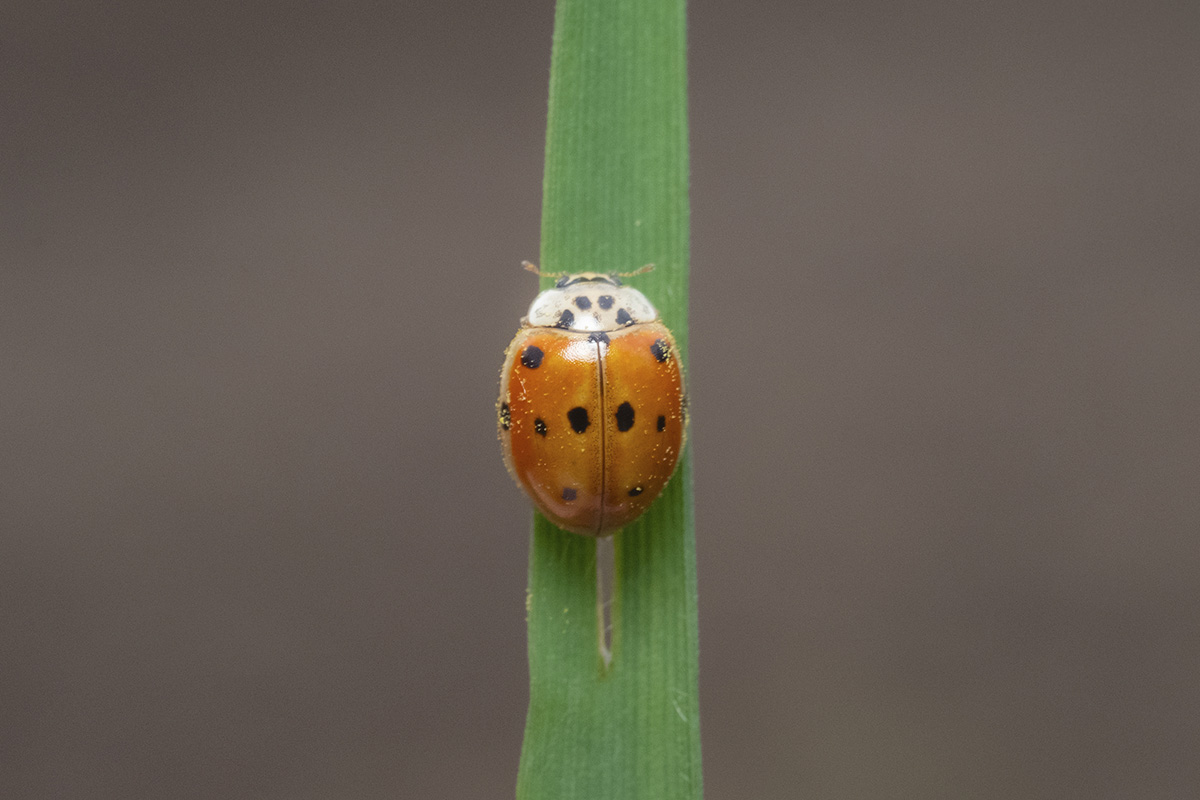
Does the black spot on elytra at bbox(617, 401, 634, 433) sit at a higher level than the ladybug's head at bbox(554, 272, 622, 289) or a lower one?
lower

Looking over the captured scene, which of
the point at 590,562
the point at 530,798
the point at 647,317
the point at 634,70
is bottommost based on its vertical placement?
the point at 530,798

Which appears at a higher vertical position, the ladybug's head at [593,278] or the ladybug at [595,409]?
the ladybug's head at [593,278]

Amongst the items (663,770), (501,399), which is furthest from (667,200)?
(663,770)

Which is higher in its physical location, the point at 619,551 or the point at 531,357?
the point at 531,357

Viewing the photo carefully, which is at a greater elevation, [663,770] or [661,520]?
[661,520]

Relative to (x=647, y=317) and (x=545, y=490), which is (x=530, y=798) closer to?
(x=545, y=490)
